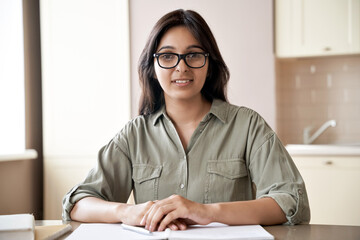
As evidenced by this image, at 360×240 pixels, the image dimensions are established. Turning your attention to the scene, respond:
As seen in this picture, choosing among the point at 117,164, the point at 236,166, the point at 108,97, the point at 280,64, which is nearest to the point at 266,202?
the point at 236,166

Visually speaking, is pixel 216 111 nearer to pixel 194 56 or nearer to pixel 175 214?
pixel 194 56

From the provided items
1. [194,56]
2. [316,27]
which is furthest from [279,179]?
[316,27]

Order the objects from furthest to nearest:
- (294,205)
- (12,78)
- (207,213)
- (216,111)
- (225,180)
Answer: (12,78), (216,111), (225,180), (294,205), (207,213)

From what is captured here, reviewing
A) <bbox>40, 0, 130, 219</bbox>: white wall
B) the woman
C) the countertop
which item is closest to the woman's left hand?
the woman

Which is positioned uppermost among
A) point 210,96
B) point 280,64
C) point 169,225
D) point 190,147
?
point 280,64

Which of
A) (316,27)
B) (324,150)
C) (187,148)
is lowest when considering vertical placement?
(324,150)

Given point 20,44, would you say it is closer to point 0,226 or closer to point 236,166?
point 236,166

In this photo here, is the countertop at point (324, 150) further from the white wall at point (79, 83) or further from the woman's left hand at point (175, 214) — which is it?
the woman's left hand at point (175, 214)

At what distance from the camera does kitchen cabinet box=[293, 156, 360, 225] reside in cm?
312

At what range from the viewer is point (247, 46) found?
346 cm

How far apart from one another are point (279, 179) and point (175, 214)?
42 cm

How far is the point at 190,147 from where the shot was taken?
1.62 m

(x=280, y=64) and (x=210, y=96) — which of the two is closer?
(x=210, y=96)

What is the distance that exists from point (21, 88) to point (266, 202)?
2573mm
